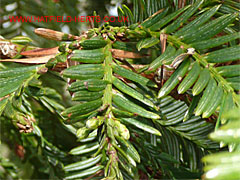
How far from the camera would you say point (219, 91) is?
369 mm

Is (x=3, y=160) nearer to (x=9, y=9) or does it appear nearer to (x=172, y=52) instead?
(x=9, y=9)

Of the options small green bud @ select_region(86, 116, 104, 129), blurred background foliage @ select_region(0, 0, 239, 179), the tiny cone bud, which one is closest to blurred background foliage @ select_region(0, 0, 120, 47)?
blurred background foliage @ select_region(0, 0, 239, 179)

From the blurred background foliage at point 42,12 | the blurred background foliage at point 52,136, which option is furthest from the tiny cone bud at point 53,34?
the blurred background foliage at point 42,12

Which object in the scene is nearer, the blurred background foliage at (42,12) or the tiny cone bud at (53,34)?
the tiny cone bud at (53,34)

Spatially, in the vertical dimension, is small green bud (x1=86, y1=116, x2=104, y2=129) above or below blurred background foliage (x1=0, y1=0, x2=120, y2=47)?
below

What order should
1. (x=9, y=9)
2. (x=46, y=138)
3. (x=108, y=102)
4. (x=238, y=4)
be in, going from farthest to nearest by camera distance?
1. (x=9, y=9)
2. (x=46, y=138)
3. (x=238, y=4)
4. (x=108, y=102)

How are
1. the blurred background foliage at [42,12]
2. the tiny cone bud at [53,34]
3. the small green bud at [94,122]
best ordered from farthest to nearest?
the blurred background foliage at [42,12]
the tiny cone bud at [53,34]
the small green bud at [94,122]

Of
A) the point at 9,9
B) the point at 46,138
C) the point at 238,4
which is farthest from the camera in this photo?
the point at 9,9

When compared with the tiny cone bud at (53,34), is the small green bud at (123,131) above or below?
below

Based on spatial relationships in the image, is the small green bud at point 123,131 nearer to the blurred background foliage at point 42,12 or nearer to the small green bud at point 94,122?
the small green bud at point 94,122

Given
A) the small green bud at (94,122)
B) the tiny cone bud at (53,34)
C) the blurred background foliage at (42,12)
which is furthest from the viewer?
the blurred background foliage at (42,12)

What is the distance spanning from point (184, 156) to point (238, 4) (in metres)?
0.28

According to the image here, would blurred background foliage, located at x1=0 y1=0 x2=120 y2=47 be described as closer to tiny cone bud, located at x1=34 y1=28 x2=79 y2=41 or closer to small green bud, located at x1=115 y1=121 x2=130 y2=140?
tiny cone bud, located at x1=34 y1=28 x2=79 y2=41

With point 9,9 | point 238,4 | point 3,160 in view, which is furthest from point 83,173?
point 9,9
